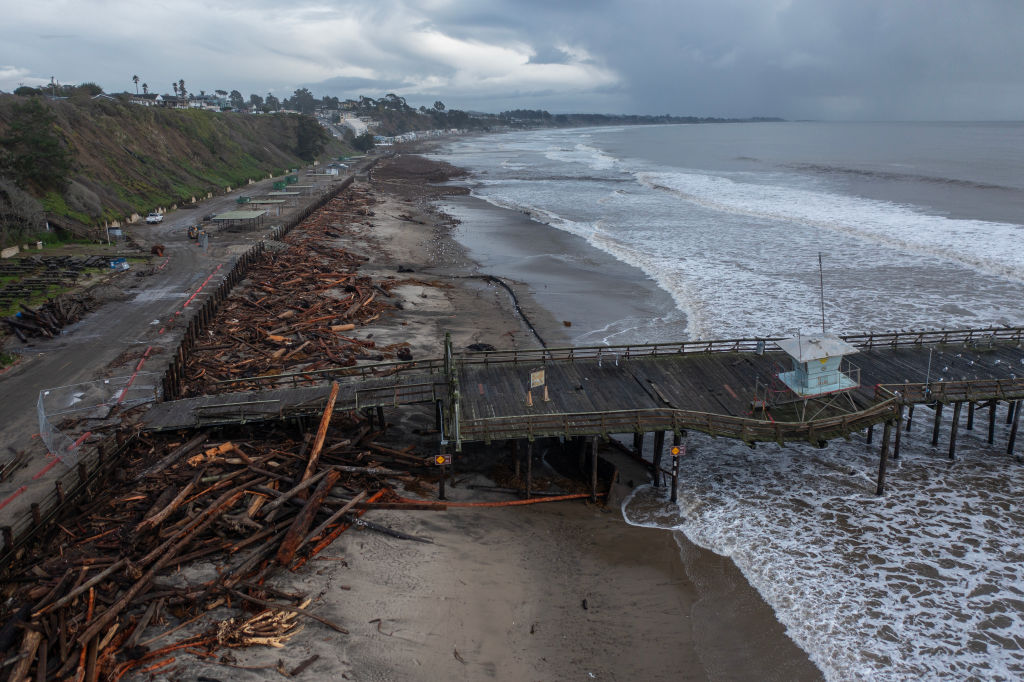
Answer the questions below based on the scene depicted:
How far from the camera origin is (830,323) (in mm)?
35656

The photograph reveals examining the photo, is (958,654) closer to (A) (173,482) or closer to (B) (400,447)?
(B) (400,447)

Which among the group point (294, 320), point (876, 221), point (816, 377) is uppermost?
point (876, 221)

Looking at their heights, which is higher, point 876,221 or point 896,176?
point 896,176

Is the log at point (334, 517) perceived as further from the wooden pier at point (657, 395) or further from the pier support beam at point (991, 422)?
the pier support beam at point (991, 422)

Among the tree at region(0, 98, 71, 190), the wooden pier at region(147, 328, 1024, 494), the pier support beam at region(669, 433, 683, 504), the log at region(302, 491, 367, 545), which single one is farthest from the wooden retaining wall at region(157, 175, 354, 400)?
the tree at region(0, 98, 71, 190)

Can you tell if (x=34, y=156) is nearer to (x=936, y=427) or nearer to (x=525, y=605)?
(x=525, y=605)

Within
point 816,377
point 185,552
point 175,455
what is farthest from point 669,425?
point 175,455

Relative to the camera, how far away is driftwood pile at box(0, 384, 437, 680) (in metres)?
12.2

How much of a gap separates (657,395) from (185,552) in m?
14.7

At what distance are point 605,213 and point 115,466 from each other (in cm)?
6600

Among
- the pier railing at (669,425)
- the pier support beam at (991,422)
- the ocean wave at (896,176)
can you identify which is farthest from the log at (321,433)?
the ocean wave at (896,176)

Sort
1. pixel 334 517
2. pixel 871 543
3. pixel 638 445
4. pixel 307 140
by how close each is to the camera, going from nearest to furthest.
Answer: pixel 334 517
pixel 871 543
pixel 638 445
pixel 307 140

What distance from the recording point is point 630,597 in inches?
612

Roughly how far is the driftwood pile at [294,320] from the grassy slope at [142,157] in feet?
80.6
